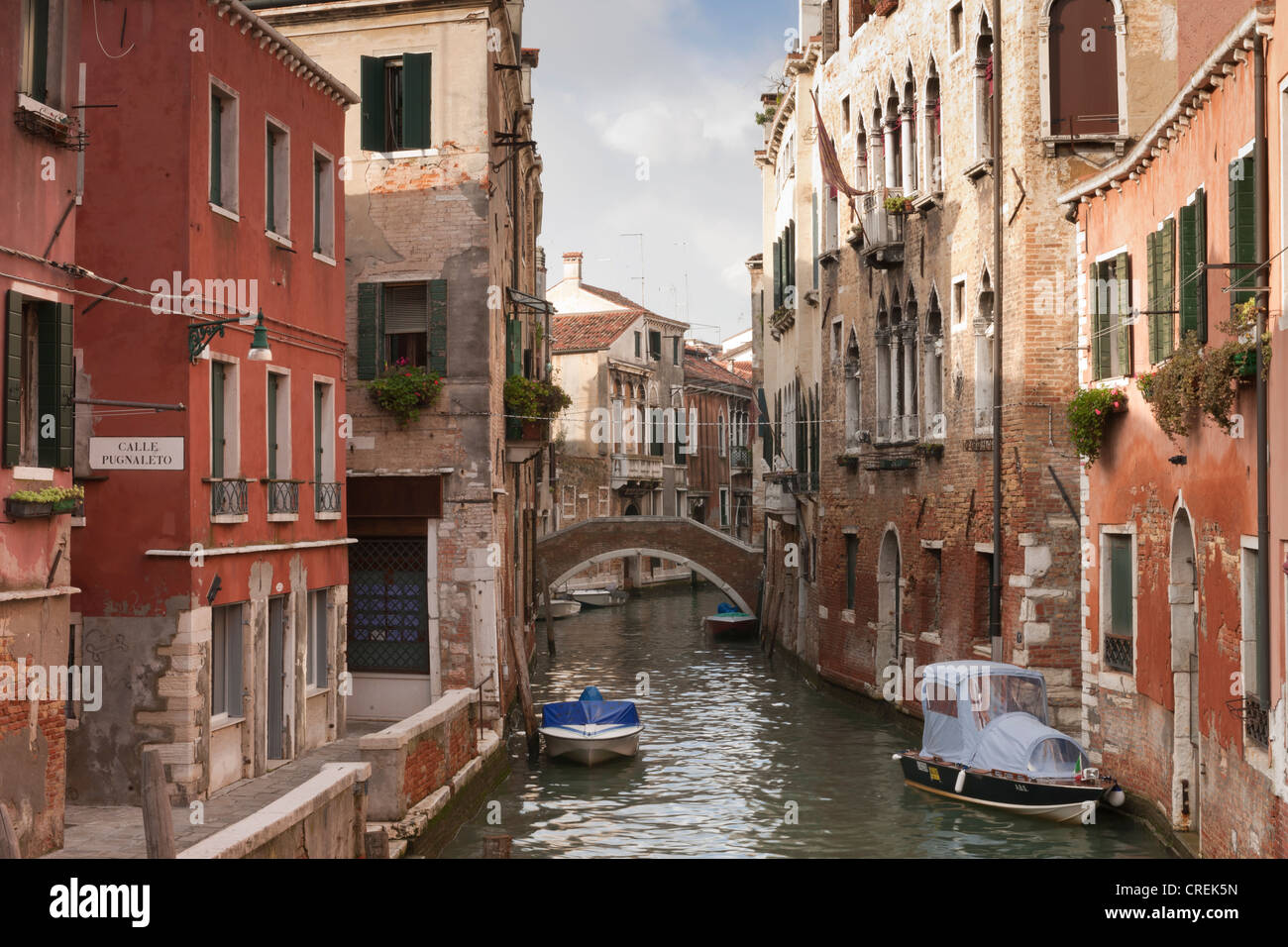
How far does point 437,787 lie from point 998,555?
691 cm

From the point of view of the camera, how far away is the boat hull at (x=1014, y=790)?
13.8 m

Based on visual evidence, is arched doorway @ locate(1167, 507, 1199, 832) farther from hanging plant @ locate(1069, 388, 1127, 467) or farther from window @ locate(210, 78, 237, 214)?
window @ locate(210, 78, 237, 214)

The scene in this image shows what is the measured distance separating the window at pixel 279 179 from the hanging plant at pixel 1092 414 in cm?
766

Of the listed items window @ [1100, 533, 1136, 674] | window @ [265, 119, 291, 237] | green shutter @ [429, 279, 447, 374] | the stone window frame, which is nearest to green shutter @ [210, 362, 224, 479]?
window @ [265, 119, 291, 237]

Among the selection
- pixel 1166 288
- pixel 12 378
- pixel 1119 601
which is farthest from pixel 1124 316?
pixel 12 378

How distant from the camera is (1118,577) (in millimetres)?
13992

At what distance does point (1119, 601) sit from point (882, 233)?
7.81 m

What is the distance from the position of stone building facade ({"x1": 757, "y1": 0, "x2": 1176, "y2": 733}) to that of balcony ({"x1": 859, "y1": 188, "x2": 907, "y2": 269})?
4 cm

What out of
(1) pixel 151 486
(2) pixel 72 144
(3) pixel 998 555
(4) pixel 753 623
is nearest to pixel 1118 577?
(3) pixel 998 555

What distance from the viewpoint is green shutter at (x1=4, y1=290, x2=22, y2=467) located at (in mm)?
9375

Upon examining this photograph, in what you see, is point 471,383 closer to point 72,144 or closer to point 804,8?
point 72,144

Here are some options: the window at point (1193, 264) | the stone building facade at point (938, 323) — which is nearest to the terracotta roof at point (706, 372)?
the stone building facade at point (938, 323)

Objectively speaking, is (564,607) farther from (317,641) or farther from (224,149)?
(224,149)

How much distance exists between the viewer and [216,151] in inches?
496
